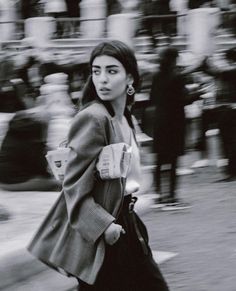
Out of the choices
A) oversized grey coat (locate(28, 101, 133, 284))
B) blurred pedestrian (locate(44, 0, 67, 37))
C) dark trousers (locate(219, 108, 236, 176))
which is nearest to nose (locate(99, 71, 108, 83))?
oversized grey coat (locate(28, 101, 133, 284))

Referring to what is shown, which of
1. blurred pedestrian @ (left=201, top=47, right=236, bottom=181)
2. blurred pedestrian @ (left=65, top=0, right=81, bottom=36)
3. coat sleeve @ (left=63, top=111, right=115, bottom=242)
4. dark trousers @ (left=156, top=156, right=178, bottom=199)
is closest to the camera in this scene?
coat sleeve @ (left=63, top=111, right=115, bottom=242)

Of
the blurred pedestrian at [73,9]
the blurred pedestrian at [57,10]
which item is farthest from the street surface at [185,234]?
the blurred pedestrian at [73,9]

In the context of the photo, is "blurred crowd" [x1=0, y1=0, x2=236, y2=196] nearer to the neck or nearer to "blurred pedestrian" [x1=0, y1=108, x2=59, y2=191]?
"blurred pedestrian" [x1=0, y1=108, x2=59, y2=191]

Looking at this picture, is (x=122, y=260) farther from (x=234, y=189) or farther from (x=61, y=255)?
(x=234, y=189)

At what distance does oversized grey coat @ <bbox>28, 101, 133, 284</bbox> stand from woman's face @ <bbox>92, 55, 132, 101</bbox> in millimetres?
68

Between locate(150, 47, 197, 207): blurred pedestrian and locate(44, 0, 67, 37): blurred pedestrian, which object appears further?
locate(44, 0, 67, 37): blurred pedestrian

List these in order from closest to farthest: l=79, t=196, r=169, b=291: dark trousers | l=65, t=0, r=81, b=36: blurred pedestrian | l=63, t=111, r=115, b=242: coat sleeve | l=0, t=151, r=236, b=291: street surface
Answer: l=63, t=111, r=115, b=242: coat sleeve, l=79, t=196, r=169, b=291: dark trousers, l=0, t=151, r=236, b=291: street surface, l=65, t=0, r=81, b=36: blurred pedestrian

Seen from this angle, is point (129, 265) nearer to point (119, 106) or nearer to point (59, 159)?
point (59, 159)

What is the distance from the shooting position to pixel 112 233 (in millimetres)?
3852

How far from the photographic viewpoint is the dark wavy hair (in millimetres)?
4023

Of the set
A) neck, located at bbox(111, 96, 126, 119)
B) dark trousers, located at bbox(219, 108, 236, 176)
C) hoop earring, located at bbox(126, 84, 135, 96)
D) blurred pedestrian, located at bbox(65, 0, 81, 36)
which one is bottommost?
dark trousers, located at bbox(219, 108, 236, 176)

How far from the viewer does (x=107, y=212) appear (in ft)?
12.7

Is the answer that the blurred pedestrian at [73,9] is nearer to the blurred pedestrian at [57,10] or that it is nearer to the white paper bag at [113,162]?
the blurred pedestrian at [57,10]

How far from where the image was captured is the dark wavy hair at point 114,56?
13.2 ft
